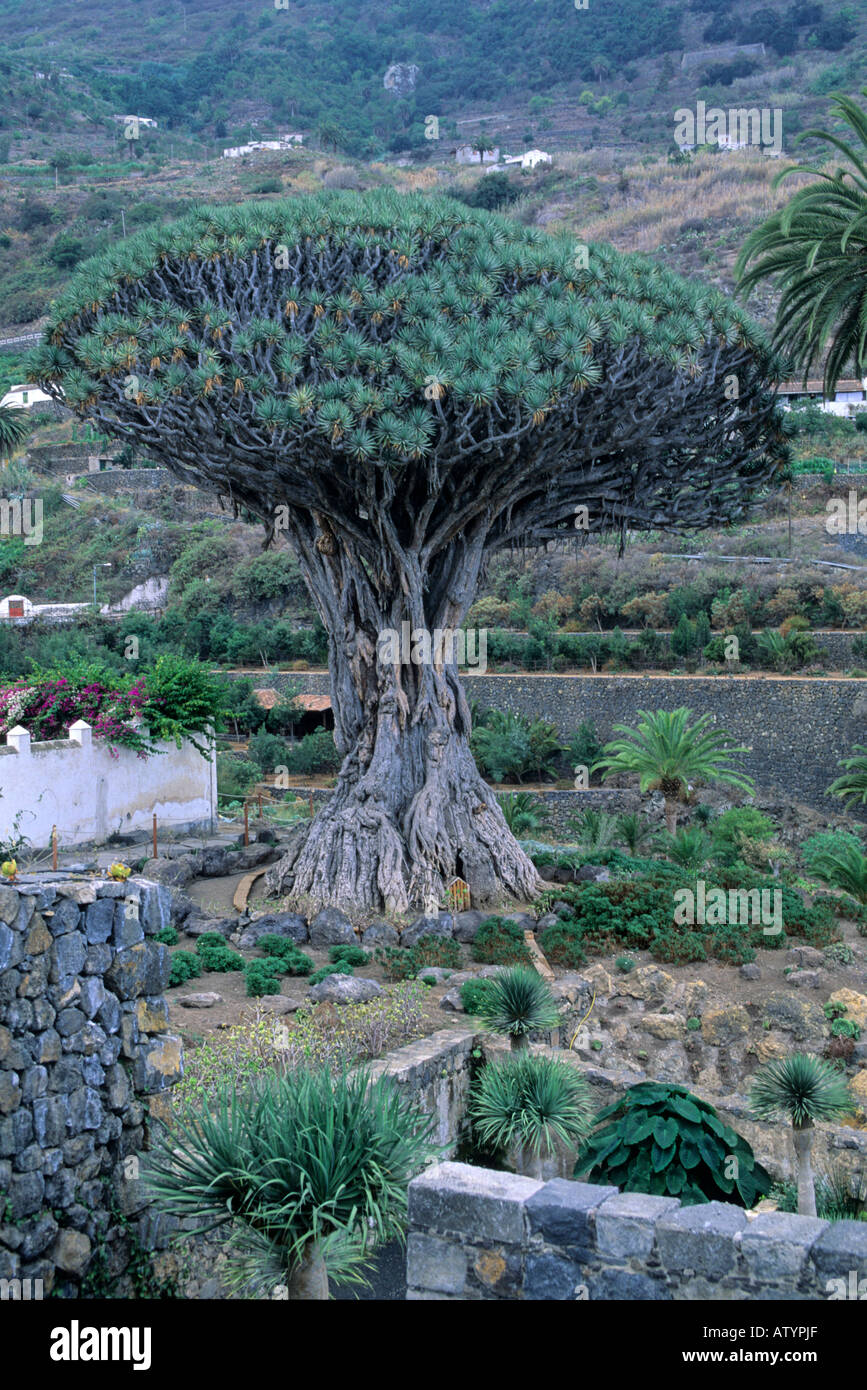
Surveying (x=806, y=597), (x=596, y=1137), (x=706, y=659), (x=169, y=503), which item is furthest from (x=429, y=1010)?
(x=169, y=503)

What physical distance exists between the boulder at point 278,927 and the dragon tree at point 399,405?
899 mm

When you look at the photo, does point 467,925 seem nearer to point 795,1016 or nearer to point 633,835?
point 795,1016

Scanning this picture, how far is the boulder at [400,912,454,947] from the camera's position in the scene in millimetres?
13516

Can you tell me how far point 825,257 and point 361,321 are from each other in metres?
6.32

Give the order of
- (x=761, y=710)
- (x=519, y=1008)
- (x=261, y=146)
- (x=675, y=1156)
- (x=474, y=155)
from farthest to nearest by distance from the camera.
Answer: (x=474, y=155)
(x=261, y=146)
(x=761, y=710)
(x=519, y=1008)
(x=675, y=1156)

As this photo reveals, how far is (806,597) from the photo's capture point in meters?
34.9

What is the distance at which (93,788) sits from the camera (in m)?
18.4

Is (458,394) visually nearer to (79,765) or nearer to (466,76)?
(79,765)

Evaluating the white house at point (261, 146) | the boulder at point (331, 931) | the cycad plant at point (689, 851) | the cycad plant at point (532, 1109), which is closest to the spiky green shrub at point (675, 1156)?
the cycad plant at point (532, 1109)

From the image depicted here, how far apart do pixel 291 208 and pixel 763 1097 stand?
11761mm

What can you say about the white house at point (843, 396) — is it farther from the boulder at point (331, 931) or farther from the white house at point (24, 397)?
the boulder at point (331, 931)

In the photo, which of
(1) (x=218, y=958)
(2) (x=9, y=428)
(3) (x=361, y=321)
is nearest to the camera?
(1) (x=218, y=958)

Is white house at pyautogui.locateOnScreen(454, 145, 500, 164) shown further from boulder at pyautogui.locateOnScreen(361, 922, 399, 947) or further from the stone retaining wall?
boulder at pyautogui.locateOnScreen(361, 922, 399, 947)


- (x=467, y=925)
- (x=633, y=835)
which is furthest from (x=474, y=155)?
(x=467, y=925)
